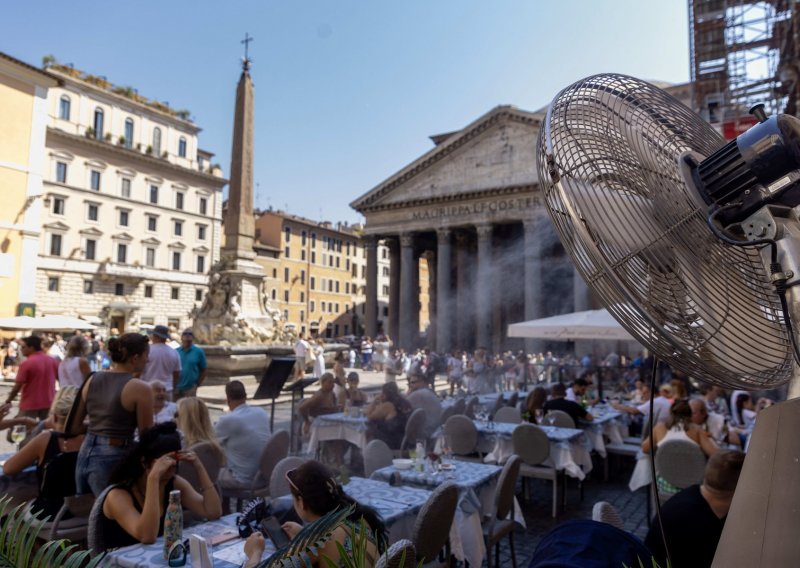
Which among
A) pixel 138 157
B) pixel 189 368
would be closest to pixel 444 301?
pixel 138 157

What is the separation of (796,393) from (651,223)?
0.39 m

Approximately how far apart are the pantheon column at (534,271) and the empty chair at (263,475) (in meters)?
23.9

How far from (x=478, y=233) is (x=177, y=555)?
29.9 m

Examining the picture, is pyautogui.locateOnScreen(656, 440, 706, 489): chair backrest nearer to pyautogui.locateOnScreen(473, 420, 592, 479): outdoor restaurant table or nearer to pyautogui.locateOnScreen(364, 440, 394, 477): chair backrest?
pyautogui.locateOnScreen(473, 420, 592, 479): outdoor restaurant table

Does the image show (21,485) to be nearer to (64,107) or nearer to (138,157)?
(64,107)

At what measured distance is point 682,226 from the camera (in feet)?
3.51

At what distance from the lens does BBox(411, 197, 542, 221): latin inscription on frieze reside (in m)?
29.8

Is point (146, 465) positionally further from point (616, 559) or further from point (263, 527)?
point (616, 559)

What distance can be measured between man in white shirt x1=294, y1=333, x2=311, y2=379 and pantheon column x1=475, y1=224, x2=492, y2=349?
1688cm

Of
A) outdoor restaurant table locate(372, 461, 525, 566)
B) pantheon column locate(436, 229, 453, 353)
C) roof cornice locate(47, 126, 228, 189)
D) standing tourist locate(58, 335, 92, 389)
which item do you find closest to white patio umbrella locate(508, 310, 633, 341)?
outdoor restaurant table locate(372, 461, 525, 566)

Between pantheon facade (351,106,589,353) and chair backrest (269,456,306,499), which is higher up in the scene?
pantheon facade (351,106,589,353)

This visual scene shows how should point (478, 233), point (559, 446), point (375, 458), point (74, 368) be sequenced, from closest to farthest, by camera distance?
1. point (375, 458)
2. point (559, 446)
3. point (74, 368)
4. point (478, 233)

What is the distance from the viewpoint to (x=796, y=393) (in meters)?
0.82

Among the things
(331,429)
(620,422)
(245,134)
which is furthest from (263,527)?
(245,134)
